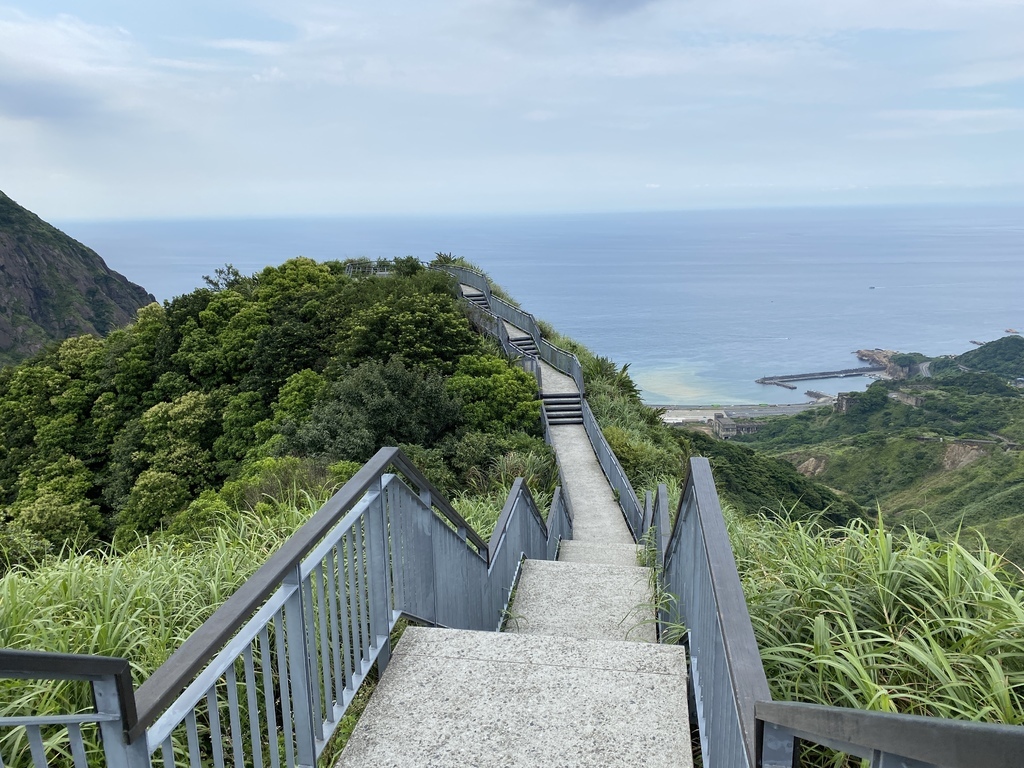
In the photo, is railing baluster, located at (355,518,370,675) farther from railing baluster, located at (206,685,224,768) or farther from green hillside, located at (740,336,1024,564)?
green hillside, located at (740,336,1024,564)

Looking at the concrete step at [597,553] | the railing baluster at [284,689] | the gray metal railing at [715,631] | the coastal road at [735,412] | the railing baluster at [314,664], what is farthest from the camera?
the coastal road at [735,412]

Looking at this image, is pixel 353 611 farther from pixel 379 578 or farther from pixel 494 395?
pixel 494 395

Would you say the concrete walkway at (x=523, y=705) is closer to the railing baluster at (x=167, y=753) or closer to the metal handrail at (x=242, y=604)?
the metal handrail at (x=242, y=604)

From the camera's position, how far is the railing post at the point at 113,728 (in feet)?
5.45

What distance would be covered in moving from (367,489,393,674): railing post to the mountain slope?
78142 millimetres

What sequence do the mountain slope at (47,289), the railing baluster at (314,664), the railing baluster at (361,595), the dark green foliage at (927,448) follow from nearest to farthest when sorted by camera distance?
the railing baluster at (314,664) < the railing baluster at (361,595) < the dark green foliage at (927,448) < the mountain slope at (47,289)

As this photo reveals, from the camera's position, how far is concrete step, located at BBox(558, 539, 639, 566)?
1058cm

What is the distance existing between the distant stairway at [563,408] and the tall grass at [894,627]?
19536 millimetres

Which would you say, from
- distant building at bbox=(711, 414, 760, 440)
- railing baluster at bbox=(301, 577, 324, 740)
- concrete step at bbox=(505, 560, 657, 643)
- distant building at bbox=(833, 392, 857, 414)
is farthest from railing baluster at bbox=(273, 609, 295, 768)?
distant building at bbox=(711, 414, 760, 440)

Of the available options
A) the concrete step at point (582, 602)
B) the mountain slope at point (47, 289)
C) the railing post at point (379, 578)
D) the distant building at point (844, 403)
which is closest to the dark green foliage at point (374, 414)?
the concrete step at point (582, 602)

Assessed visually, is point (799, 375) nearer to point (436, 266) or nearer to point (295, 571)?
point (436, 266)

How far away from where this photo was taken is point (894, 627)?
2.89m

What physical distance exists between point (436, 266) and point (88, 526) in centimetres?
2172

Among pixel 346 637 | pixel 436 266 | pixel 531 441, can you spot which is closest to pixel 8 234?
pixel 436 266
